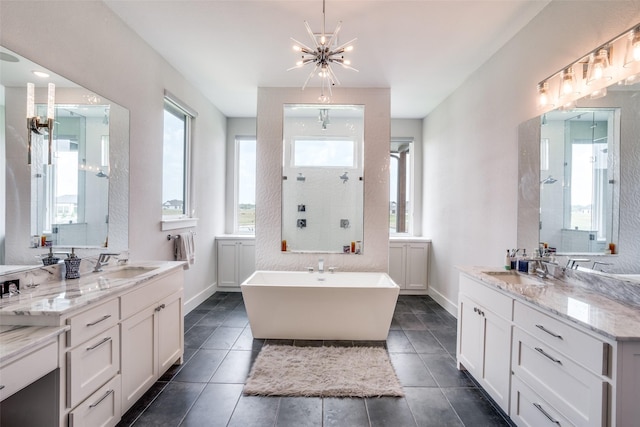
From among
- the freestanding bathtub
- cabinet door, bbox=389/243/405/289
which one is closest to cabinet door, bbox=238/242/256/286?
the freestanding bathtub

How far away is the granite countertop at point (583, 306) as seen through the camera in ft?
4.00

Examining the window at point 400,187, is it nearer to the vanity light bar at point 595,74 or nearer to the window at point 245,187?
the window at point 245,187

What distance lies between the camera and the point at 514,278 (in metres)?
2.29

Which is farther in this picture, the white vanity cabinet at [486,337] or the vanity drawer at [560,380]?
the white vanity cabinet at [486,337]

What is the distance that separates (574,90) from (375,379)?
102 inches

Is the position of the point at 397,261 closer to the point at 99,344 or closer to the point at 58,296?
the point at 99,344

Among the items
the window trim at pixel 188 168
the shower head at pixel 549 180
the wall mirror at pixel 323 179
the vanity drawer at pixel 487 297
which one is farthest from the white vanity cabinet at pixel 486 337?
the window trim at pixel 188 168

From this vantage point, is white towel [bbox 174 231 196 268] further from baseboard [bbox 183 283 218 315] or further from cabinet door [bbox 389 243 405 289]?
cabinet door [bbox 389 243 405 289]

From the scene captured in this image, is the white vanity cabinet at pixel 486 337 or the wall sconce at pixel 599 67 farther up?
the wall sconce at pixel 599 67

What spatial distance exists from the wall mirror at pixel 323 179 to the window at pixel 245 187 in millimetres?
1413

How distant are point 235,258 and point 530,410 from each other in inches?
157

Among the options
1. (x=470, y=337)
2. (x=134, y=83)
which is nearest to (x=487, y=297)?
(x=470, y=337)

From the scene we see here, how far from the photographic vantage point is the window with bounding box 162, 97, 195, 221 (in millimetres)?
3311

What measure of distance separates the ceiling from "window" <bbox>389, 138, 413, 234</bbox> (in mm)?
1500
